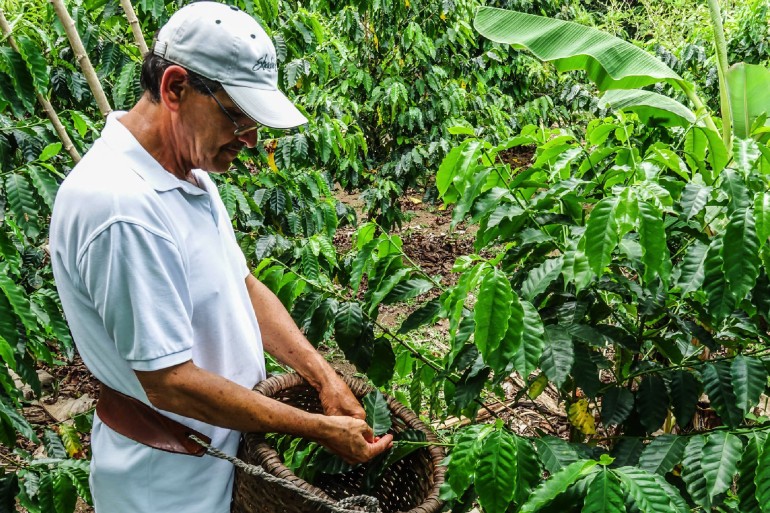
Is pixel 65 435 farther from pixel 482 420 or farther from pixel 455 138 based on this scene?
pixel 455 138

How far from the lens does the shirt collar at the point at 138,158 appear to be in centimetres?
132

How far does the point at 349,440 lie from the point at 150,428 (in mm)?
392

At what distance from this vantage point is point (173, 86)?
1345 millimetres

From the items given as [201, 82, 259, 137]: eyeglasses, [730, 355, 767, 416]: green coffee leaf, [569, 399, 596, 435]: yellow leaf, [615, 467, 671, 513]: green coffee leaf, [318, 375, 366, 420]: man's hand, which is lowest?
[569, 399, 596, 435]: yellow leaf

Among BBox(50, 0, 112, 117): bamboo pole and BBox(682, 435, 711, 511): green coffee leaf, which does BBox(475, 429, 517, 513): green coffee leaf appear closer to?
BBox(682, 435, 711, 511): green coffee leaf

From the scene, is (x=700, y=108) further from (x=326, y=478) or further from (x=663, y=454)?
(x=326, y=478)

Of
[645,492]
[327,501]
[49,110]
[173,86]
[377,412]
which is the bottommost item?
[377,412]

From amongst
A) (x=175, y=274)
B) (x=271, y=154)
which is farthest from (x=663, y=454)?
(x=271, y=154)

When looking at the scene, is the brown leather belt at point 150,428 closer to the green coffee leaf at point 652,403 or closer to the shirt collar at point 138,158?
the shirt collar at point 138,158

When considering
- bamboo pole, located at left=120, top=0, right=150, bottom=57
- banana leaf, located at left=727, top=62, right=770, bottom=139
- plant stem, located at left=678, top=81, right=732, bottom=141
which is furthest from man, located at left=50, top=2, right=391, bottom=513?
banana leaf, located at left=727, top=62, right=770, bottom=139

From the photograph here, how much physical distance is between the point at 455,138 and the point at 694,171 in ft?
14.1

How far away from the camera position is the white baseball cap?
133 cm

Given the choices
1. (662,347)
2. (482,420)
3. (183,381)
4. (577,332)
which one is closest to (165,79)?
(183,381)

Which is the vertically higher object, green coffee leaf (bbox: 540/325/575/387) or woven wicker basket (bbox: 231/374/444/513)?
green coffee leaf (bbox: 540/325/575/387)
